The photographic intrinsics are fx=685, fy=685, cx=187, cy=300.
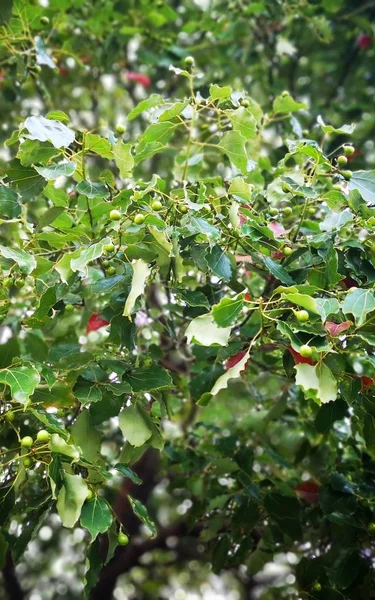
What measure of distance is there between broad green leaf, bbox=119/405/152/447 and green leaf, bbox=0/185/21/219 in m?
→ 0.59

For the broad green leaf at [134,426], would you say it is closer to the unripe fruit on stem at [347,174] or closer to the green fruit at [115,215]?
the green fruit at [115,215]

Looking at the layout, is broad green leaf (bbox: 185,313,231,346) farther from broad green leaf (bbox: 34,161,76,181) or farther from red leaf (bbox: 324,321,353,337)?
broad green leaf (bbox: 34,161,76,181)

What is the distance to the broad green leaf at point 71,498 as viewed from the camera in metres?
1.48

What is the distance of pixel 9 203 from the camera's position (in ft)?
5.89

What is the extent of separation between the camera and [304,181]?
1944 mm

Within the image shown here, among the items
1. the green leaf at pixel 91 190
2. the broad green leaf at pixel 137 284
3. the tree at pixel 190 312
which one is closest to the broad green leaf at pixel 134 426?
the tree at pixel 190 312

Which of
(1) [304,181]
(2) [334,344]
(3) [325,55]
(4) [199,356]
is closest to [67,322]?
(4) [199,356]

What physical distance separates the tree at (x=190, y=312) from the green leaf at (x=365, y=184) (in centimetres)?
1

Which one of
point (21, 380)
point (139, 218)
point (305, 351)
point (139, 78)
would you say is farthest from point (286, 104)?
point (139, 78)

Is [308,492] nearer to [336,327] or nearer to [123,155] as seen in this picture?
[336,327]

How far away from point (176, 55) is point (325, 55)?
50.5 inches

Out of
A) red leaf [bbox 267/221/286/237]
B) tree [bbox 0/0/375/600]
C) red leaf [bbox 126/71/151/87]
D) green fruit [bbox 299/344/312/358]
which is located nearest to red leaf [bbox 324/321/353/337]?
tree [bbox 0/0/375/600]

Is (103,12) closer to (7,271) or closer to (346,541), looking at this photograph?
(7,271)

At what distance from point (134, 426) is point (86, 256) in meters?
0.44
